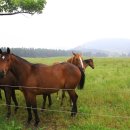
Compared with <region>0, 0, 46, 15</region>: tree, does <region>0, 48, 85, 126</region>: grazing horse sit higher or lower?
lower

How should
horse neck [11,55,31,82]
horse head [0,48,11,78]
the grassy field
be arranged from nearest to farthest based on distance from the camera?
horse head [0,48,11,78]
the grassy field
horse neck [11,55,31,82]

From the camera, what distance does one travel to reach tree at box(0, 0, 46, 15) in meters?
10.6

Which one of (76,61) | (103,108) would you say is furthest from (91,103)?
(76,61)

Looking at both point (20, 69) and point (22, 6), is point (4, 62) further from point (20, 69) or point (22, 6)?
point (22, 6)

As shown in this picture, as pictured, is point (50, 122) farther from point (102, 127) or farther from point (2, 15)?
point (2, 15)

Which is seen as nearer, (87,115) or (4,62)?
(4,62)

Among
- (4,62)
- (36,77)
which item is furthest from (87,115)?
(4,62)

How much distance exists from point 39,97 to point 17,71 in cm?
365

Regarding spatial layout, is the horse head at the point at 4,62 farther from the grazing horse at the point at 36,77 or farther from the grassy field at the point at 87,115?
the grassy field at the point at 87,115

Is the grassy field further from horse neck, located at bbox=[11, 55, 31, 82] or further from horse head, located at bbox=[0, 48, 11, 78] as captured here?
horse head, located at bbox=[0, 48, 11, 78]

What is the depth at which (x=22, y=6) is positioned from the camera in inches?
427

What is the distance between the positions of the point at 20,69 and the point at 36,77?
53 centimetres

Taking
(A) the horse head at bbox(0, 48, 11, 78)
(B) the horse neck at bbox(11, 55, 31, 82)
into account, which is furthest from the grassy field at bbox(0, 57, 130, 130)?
(A) the horse head at bbox(0, 48, 11, 78)

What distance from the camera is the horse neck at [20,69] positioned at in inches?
322
